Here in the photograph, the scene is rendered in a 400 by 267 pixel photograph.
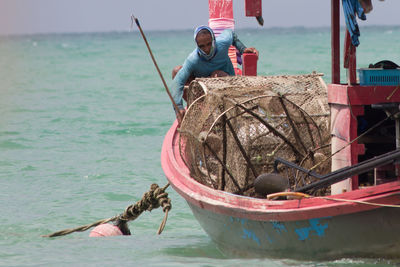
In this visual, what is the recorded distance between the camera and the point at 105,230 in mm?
7941

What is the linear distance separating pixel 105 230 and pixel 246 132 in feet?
7.09

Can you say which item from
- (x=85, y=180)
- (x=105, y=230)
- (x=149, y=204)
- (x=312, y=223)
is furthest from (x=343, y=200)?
(x=85, y=180)

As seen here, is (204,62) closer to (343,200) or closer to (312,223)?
(312,223)

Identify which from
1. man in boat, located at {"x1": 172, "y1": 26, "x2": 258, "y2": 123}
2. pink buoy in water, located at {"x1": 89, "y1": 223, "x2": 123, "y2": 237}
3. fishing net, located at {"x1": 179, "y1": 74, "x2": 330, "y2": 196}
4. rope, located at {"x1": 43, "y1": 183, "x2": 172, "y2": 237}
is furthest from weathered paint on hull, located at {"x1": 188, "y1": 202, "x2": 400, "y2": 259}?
pink buoy in water, located at {"x1": 89, "y1": 223, "x2": 123, "y2": 237}

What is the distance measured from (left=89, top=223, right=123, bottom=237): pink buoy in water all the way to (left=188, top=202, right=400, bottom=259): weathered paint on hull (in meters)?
2.27

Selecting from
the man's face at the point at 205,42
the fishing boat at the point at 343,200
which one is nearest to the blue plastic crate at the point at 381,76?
the fishing boat at the point at 343,200

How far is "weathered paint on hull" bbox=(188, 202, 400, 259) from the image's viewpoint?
5031 mm

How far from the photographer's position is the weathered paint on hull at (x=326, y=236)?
16.5 ft

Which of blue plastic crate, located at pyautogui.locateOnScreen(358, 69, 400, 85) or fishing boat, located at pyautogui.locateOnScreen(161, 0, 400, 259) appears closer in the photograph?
fishing boat, located at pyautogui.locateOnScreen(161, 0, 400, 259)

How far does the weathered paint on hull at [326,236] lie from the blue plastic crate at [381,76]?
0.93 meters

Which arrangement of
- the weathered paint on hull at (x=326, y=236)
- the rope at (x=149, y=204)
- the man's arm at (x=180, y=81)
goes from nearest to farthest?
the weathered paint on hull at (x=326, y=236) → the man's arm at (x=180, y=81) → the rope at (x=149, y=204)

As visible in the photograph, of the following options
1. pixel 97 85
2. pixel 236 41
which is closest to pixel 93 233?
pixel 236 41

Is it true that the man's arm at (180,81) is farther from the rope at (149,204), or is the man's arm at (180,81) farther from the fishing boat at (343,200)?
the fishing boat at (343,200)

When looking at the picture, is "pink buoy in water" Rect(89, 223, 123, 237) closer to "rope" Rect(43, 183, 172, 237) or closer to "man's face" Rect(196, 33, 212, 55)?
"rope" Rect(43, 183, 172, 237)
